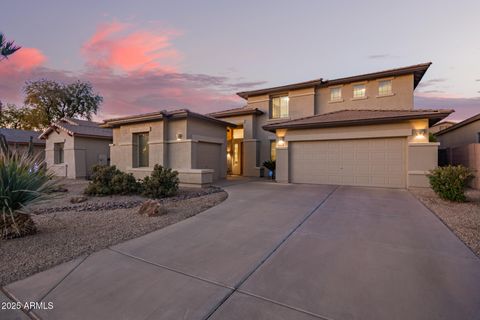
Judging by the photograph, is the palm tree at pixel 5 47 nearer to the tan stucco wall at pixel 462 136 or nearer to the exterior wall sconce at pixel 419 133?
the exterior wall sconce at pixel 419 133

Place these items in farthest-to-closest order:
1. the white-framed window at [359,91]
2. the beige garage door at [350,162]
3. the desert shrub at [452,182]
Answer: the white-framed window at [359,91] → the beige garage door at [350,162] → the desert shrub at [452,182]

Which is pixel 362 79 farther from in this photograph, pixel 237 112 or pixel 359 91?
pixel 237 112

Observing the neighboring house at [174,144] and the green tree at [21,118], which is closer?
the neighboring house at [174,144]

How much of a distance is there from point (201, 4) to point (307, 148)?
9.38 m

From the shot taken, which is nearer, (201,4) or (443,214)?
Result: (443,214)

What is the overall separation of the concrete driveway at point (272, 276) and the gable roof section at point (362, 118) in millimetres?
6525

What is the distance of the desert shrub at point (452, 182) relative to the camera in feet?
22.8

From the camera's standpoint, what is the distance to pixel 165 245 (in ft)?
13.0

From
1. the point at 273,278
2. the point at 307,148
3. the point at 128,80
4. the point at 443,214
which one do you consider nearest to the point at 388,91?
the point at 307,148

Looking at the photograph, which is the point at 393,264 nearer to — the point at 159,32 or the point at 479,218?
the point at 479,218

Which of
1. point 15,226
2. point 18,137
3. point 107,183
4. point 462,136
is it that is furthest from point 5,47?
point 462,136

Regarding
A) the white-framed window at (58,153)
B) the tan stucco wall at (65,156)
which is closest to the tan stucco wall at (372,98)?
the tan stucco wall at (65,156)

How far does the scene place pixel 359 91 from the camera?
1465cm

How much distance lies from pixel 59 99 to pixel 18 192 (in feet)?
121
